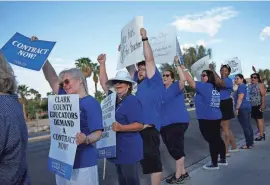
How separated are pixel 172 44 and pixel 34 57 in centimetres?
221

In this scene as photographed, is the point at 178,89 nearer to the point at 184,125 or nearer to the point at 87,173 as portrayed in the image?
the point at 184,125

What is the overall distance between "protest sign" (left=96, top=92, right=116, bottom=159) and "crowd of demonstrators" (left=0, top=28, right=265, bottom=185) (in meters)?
0.06

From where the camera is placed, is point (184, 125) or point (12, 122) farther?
point (184, 125)

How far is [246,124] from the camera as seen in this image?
713 centimetres

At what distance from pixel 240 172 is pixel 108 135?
→ 2795mm

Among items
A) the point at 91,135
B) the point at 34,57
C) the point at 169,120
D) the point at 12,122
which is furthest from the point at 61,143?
the point at 169,120

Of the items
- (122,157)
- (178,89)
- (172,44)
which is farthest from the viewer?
(172,44)

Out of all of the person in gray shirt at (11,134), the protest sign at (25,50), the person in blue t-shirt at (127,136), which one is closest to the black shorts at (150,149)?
the person in blue t-shirt at (127,136)

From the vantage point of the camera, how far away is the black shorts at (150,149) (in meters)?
3.71

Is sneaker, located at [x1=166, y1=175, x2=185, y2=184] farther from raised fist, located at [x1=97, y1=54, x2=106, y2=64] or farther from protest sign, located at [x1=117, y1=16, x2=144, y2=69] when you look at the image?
raised fist, located at [x1=97, y1=54, x2=106, y2=64]

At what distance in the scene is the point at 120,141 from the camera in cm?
321

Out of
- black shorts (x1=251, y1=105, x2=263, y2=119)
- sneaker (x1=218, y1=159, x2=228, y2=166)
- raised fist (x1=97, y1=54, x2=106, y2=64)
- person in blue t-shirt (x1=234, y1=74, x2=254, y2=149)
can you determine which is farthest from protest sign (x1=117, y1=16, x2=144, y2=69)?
black shorts (x1=251, y1=105, x2=263, y2=119)

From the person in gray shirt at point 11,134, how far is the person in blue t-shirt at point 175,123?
3.08 metres

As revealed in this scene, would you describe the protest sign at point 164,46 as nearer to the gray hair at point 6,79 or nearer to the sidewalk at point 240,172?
the sidewalk at point 240,172
